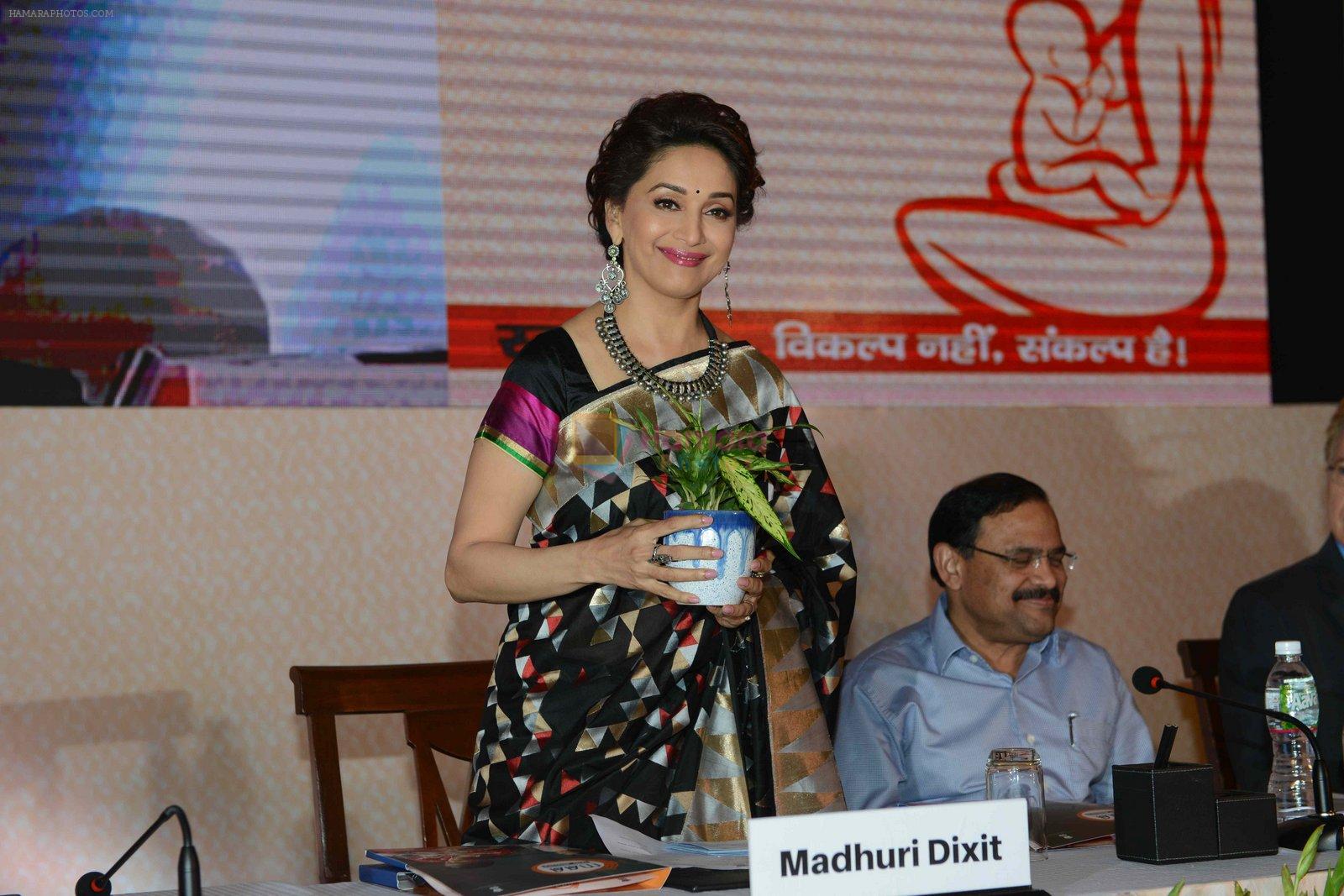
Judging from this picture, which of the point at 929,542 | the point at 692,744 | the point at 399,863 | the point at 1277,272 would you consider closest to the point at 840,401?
the point at 929,542

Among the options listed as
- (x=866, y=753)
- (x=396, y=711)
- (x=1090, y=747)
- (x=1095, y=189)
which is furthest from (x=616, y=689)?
(x=1095, y=189)

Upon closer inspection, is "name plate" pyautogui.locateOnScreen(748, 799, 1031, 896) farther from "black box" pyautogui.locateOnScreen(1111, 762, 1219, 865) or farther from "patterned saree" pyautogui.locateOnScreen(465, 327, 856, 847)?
"patterned saree" pyautogui.locateOnScreen(465, 327, 856, 847)

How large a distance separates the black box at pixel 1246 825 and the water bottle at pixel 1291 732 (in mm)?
329

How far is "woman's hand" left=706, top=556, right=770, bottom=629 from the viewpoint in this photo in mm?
1674

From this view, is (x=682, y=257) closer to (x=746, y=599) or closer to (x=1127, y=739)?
(x=746, y=599)

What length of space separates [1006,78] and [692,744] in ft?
7.70

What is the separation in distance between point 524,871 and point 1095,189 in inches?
A: 112

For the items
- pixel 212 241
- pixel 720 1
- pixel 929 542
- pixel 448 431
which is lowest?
pixel 929 542

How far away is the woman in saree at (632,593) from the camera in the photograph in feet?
6.21

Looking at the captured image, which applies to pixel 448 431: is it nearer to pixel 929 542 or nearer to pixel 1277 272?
pixel 929 542

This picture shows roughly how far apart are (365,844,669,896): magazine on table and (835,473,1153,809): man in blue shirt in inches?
48.7

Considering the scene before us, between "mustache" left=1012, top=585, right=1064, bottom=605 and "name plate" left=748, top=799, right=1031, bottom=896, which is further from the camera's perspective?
"mustache" left=1012, top=585, right=1064, bottom=605

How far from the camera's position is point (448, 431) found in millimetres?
3188

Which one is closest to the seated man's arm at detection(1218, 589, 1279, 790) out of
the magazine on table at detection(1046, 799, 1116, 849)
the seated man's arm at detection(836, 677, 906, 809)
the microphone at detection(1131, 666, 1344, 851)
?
the seated man's arm at detection(836, 677, 906, 809)
